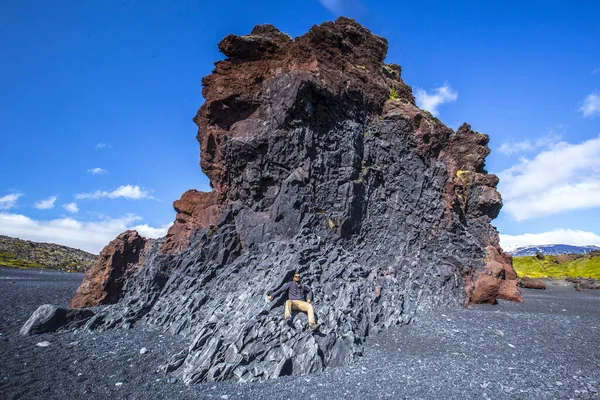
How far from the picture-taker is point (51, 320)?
15.9 m

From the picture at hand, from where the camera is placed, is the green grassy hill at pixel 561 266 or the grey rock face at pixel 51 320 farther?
the green grassy hill at pixel 561 266

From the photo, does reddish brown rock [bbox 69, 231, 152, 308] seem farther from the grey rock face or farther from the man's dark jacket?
the man's dark jacket

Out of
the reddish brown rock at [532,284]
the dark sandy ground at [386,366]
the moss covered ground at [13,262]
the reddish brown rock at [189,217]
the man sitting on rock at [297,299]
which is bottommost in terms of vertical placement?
the dark sandy ground at [386,366]

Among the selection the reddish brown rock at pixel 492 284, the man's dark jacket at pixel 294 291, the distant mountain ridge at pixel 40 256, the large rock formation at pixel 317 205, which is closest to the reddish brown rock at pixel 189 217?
the large rock formation at pixel 317 205

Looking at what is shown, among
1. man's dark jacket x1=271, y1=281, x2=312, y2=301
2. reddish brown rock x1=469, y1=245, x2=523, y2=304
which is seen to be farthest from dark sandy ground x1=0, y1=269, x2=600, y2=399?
reddish brown rock x1=469, y1=245, x2=523, y2=304

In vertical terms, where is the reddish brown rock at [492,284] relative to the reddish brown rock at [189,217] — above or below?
below

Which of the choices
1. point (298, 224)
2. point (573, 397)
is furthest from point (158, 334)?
point (573, 397)

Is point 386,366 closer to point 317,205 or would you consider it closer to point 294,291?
point 294,291

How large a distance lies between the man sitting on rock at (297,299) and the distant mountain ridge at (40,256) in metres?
77.9

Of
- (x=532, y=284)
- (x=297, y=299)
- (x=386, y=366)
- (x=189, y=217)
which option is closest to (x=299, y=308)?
(x=297, y=299)

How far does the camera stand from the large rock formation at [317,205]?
1775 centimetres

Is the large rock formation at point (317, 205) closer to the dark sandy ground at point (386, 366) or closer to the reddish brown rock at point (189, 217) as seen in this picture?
the reddish brown rock at point (189, 217)

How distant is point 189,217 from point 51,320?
10.5 m

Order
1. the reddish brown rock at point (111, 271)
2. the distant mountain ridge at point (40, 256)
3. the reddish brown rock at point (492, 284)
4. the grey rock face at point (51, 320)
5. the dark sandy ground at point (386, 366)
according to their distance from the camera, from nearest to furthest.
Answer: the dark sandy ground at point (386, 366) < the grey rock face at point (51, 320) < the reddish brown rock at point (492, 284) < the reddish brown rock at point (111, 271) < the distant mountain ridge at point (40, 256)
